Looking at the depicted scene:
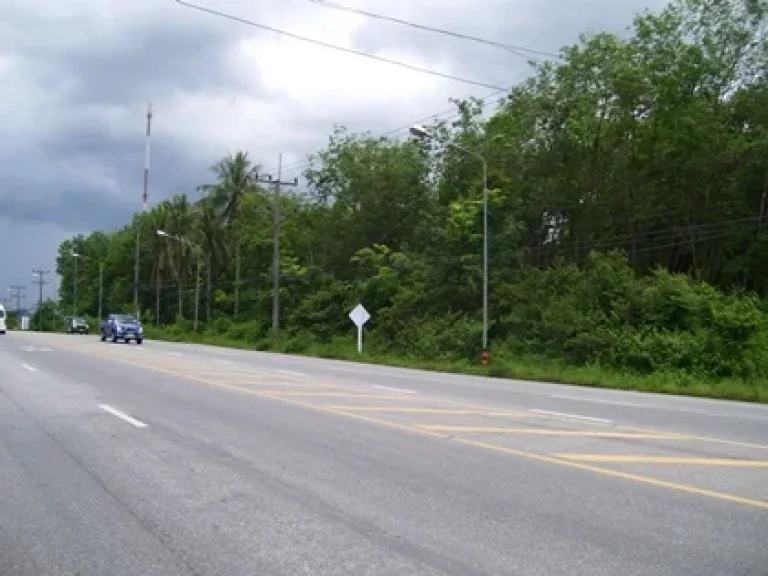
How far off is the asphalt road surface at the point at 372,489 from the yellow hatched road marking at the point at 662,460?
0.13 ft

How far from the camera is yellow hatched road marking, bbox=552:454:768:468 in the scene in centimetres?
1033

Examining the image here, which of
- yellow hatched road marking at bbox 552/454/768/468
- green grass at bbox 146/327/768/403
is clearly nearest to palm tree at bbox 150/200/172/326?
green grass at bbox 146/327/768/403

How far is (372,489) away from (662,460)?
396 centimetres

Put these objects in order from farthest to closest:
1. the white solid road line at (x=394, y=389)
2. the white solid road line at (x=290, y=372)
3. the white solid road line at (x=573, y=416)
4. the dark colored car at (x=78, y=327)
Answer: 1. the dark colored car at (x=78, y=327)
2. the white solid road line at (x=290, y=372)
3. the white solid road line at (x=394, y=389)
4. the white solid road line at (x=573, y=416)

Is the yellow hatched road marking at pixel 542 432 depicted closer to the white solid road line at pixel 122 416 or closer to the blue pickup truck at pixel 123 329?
the white solid road line at pixel 122 416

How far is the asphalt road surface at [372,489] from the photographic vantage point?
622 cm

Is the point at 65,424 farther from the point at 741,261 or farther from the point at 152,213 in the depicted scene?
the point at 152,213

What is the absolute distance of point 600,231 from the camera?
44906 mm

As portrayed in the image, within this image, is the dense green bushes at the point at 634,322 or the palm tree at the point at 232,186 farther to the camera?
the palm tree at the point at 232,186

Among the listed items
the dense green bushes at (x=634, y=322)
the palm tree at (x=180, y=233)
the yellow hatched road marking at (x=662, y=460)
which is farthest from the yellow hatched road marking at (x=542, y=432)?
the palm tree at (x=180, y=233)

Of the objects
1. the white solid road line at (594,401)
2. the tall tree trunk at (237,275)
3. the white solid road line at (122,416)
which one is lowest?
the white solid road line at (594,401)

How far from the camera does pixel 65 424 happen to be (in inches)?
523

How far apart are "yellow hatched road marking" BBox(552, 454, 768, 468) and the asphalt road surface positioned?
4cm

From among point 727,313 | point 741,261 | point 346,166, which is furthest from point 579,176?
point 346,166
